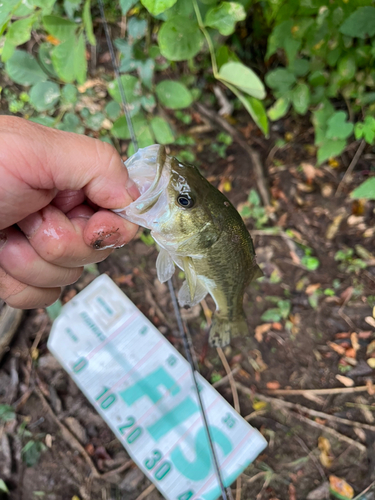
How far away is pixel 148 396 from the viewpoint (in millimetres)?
2395

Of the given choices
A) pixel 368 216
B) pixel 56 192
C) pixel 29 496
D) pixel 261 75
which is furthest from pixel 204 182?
pixel 29 496

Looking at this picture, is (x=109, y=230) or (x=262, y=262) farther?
(x=262, y=262)

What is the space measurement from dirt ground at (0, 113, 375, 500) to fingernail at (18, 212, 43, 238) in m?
1.52

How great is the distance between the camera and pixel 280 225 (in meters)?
2.87

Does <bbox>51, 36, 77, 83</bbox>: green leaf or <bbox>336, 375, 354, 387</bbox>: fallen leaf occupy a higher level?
<bbox>51, 36, 77, 83</bbox>: green leaf

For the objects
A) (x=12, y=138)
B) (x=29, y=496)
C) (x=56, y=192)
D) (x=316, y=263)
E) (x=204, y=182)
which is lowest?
(x=29, y=496)

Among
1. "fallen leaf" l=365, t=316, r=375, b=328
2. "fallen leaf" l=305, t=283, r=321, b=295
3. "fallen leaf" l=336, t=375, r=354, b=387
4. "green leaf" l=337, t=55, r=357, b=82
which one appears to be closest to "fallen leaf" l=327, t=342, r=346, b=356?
"fallen leaf" l=336, t=375, r=354, b=387

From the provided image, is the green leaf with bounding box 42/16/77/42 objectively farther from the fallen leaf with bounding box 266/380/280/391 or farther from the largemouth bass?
the fallen leaf with bounding box 266/380/280/391

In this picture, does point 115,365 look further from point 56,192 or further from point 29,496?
point 56,192

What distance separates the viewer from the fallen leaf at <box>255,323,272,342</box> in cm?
260

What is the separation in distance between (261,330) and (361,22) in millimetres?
2104

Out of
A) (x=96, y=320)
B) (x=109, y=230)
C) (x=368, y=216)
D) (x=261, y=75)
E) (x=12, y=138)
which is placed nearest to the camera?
(x=12, y=138)

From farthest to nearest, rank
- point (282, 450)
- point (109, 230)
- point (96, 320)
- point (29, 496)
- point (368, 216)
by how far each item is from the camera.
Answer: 1. point (368, 216)
2. point (96, 320)
3. point (282, 450)
4. point (29, 496)
5. point (109, 230)

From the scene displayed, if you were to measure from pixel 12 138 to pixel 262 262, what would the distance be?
7.31 feet
